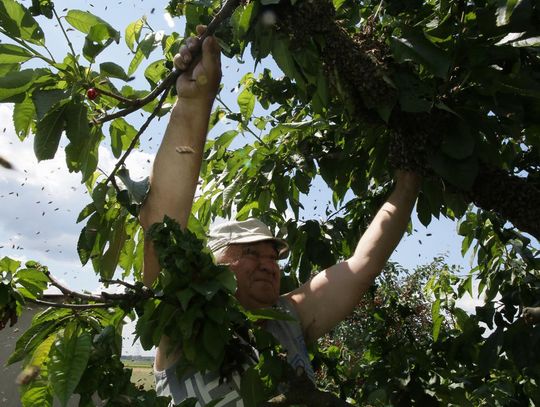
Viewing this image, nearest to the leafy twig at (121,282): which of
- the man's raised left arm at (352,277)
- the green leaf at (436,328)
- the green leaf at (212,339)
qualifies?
the green leaf at (212,339)

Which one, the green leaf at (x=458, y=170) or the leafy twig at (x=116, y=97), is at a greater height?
the leafy twig at (x=116, y=97)

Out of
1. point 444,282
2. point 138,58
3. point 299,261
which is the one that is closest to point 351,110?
point 138,58

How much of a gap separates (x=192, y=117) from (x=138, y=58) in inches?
13.7

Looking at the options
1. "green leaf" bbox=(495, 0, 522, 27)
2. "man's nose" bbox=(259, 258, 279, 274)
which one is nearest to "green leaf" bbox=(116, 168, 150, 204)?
"man's nose" bbox=(259, 258, 279, 274)

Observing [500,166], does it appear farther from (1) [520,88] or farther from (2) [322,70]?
(2) [322,70]

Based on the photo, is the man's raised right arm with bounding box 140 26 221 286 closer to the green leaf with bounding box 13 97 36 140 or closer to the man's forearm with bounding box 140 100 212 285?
the man's forearm with bounding box 140 100 212 285

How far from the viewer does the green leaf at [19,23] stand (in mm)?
1260

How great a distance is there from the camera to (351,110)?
4.75 feet

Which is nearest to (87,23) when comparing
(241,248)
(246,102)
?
(241,248)

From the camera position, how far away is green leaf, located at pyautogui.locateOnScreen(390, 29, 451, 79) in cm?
129

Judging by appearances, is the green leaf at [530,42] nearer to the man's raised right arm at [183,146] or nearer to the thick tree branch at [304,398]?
the man's raised right arm at [183,146]

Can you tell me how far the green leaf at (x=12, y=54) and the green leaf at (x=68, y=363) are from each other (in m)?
0.69

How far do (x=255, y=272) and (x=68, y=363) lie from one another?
3.49 ft

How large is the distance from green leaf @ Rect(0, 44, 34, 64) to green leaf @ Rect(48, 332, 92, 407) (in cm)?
69
